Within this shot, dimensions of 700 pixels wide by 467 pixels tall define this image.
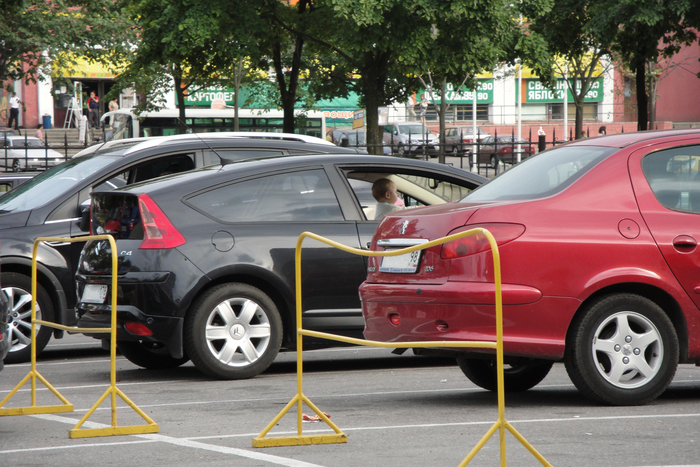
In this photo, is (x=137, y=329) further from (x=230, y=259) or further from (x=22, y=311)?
(x=22, y=311)

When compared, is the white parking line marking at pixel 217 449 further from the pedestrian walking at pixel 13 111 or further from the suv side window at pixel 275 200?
the pedestrian walking at pixel 13 111

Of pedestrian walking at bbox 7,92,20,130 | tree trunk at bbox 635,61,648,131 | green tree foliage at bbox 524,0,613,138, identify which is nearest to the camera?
tree trunk at bbox 635,61,648,131

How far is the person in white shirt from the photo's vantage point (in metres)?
7.97

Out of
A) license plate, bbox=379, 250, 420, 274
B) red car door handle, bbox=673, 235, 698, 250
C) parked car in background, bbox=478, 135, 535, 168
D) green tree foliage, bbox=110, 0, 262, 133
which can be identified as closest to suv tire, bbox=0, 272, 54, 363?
license plate, bbox=379, 250, 420, 274

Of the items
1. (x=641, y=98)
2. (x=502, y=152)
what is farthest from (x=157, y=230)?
(x=502, y=152)

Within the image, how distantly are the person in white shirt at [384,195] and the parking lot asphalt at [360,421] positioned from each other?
1.32 m

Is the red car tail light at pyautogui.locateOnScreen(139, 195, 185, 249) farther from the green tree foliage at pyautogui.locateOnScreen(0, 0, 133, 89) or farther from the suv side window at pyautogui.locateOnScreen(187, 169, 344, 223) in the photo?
the green tree foliage at pyautogui.locateOnScreen(0, 0, 133, 89)

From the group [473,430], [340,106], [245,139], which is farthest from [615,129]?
[473,430]

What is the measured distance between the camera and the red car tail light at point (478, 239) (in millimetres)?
5523

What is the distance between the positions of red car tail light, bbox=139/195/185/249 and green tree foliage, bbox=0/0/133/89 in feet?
58.4

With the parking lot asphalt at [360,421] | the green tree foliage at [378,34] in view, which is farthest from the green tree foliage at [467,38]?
the parking lot asphalt at [360,421]

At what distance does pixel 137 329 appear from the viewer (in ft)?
23.4

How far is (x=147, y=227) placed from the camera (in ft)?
23.6

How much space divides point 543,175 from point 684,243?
95 cm
